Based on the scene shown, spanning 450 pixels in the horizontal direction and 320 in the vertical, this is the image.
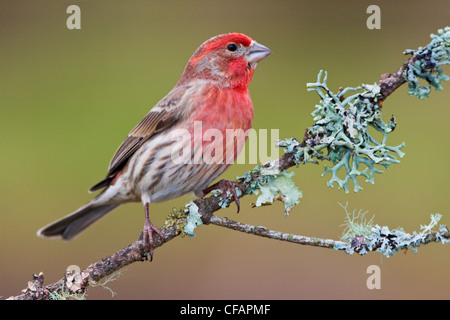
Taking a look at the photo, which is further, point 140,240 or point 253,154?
point 253,154

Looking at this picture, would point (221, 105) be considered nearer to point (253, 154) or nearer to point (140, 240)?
point (253, 154)

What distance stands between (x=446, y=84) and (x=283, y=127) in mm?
1825

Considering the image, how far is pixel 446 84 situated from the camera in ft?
20.4

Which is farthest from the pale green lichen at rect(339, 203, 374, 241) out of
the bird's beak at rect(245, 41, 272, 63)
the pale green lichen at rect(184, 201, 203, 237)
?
the bird's beak at rect(245, 41, 272, 63)

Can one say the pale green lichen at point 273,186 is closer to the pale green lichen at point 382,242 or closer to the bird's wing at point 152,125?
the pale green lichen at point 382,242

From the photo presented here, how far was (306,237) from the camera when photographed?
2.66 meters

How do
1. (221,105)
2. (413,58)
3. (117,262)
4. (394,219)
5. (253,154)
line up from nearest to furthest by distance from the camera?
(413,58), (117,262), (253,154), (221,105), (394,219)

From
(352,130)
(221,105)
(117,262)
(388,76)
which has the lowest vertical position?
(117,262)

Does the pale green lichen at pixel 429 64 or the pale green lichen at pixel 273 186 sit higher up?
the pale green lichen at pixel 429 64

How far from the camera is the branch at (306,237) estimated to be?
8.61ft

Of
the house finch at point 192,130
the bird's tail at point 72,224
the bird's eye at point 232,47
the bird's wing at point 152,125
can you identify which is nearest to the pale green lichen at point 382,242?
the house finch at point 192,130

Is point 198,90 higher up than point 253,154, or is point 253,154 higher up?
point 198,90

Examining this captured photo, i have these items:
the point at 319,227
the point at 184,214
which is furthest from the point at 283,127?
the point at 184,214

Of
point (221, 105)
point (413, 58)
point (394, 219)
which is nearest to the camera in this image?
point (413, 58)
